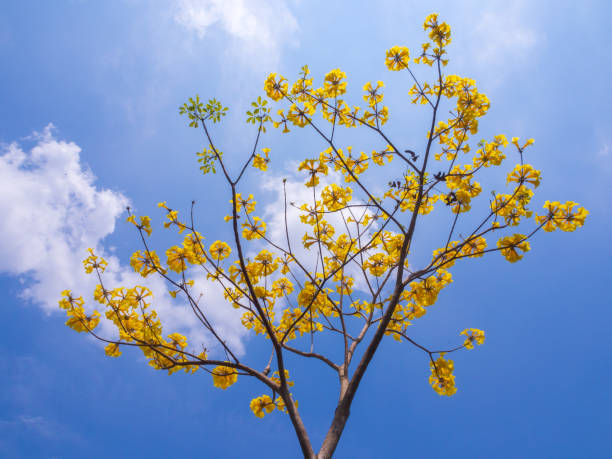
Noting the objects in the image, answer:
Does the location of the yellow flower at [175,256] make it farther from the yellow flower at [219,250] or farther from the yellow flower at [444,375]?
the yellow flower at [444,375]

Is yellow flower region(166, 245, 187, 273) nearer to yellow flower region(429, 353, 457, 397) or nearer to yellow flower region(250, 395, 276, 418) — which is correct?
yellow flower region(250, 395, 276, 418)

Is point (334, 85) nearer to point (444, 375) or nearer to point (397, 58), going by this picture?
point (397, 58)

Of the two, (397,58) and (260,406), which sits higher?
(397,58)

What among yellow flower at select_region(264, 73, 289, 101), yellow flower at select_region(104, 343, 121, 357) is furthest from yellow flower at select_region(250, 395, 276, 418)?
yellow flower at select_region(264, 73, 289, 101)


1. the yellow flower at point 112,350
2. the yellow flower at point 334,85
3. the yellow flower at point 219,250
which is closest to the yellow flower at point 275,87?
the yellow flower at point 334,85

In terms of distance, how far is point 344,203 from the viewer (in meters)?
5.14

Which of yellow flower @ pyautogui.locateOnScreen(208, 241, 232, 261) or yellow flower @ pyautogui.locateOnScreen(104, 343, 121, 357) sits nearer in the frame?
yellow flower @ pyautogui.locateOnScreen(104, 343, 121, 357)

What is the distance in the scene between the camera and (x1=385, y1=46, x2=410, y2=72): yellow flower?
4724 millimetres

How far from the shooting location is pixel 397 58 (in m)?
4.80

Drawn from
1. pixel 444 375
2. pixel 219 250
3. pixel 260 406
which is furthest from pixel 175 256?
pixel 444 375

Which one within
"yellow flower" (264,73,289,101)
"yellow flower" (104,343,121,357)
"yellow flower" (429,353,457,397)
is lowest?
"yellow flower" (429,353,457,397)

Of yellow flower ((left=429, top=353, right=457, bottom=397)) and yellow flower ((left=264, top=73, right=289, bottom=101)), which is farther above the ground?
yellow flower ((left=264, top=73, right=289, bottom=101))

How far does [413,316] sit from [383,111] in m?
3.46

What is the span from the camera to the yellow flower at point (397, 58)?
4724 millimetres
